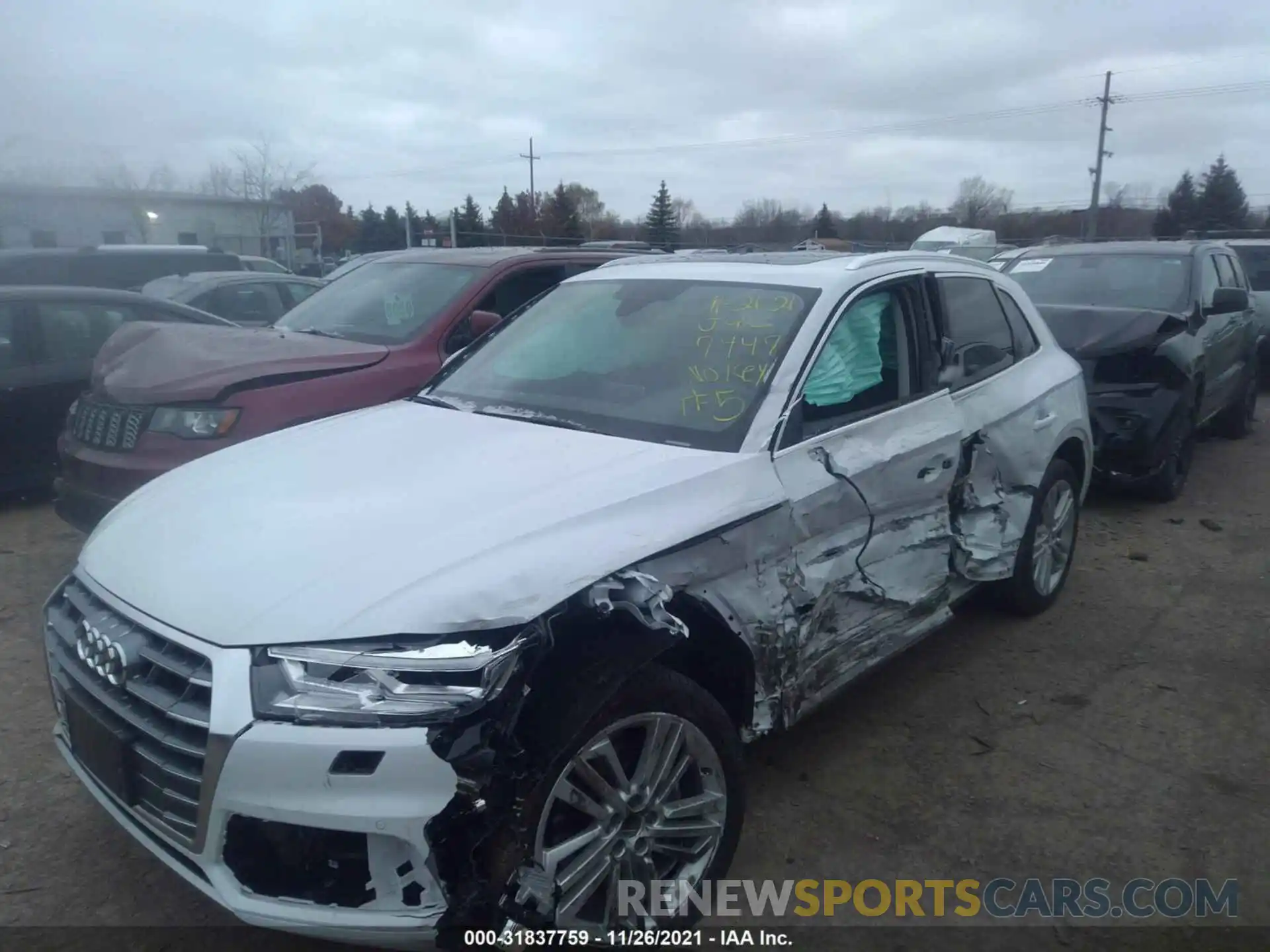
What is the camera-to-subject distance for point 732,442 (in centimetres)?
309

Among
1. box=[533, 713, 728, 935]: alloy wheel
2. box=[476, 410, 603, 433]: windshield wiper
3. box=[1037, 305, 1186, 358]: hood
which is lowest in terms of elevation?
box=[533, 713, 728, 935]: alloy wheel

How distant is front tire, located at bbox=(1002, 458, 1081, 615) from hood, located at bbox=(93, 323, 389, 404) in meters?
3.53

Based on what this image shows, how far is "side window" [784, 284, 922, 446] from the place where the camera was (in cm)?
337

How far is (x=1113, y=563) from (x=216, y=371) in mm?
5258

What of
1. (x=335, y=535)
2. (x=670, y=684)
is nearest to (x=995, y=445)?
(x=670, y=684)

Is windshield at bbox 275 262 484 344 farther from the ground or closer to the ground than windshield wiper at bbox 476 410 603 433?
farther from the ground

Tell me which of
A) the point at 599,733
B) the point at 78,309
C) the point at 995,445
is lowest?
the point at 599,733

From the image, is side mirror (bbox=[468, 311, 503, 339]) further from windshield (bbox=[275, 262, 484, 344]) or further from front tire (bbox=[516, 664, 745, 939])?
front tire (bbox=[516, 664, 745, 939])

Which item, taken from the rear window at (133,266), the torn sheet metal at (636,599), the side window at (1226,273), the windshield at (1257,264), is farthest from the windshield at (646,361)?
the windshield at (1257,264)

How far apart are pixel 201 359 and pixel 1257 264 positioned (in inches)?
554

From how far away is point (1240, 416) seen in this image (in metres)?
9.84

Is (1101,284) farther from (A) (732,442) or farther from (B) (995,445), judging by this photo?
(A) (732,442)

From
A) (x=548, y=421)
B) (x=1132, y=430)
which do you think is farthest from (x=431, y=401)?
(x=1132, y=430)

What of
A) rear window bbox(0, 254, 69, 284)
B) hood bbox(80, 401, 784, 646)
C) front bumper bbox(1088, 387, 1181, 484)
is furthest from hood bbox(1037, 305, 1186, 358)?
rear window bbox(0, 254, 69, 284)
